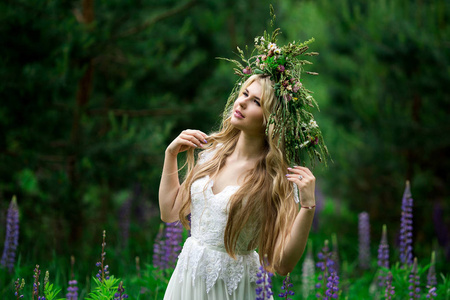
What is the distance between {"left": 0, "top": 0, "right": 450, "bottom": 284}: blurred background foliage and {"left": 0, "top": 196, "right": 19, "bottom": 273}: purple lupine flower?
0.28m

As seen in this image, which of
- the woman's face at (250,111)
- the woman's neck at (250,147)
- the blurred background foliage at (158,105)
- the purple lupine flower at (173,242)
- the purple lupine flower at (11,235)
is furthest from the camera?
the blurred background foliage at (158,105)

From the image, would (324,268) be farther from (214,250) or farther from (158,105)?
(158,105)

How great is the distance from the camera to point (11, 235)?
12.6ft

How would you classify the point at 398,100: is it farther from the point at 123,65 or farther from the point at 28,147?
the point at 28,147

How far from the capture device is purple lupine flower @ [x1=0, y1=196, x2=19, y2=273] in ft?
12.4

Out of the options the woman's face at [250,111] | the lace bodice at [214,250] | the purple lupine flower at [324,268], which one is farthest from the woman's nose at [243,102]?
the purple lupine flower at [324,268]

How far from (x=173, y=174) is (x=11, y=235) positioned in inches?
73.8

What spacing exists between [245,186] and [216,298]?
56cm

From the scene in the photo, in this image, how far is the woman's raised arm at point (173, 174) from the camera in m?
2.56

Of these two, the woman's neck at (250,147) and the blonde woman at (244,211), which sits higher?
the woman's neck at (250,147)

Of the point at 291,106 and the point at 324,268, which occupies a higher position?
the point at 291,106

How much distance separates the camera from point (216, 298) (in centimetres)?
245

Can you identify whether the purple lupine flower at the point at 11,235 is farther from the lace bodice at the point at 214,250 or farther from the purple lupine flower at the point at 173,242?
the lace bodice at the point at 214,250

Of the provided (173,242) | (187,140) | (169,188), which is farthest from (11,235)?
(187,140)
